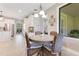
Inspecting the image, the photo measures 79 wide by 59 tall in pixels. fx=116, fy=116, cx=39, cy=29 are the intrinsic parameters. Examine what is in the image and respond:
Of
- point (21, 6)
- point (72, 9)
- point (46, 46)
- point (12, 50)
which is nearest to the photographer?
point (46, 46)

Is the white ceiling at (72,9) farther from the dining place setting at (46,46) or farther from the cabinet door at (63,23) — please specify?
the dining place setting at (46,46)

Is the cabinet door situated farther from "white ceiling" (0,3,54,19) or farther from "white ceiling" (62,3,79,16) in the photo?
"white ceiling" (0,3,54,19)

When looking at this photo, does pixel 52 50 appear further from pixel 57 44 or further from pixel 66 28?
pixel 66 28

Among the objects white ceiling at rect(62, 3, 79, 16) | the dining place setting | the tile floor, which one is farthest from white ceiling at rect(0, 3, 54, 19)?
the tile floor

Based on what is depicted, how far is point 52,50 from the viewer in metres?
2.90

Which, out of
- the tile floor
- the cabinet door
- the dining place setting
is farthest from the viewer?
the cabinet door

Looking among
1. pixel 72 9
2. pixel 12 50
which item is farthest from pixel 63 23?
pixel 12 50

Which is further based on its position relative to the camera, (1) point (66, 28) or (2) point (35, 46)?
(1) point (66, 28)

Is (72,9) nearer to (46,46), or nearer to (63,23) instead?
(63,23)

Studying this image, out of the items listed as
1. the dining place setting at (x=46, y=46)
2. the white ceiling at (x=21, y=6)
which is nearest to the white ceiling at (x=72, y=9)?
the white ceiling at (x=21, y=6)

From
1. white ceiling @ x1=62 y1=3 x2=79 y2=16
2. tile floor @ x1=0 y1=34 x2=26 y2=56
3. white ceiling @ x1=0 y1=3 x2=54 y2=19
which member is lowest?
tile floor @ x1=0 y1=34 x2=26 y2=56

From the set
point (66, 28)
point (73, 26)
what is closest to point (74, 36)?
point (73, 26)

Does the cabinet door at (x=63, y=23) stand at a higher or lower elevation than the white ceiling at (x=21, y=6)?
lower

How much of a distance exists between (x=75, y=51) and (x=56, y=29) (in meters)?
1.48
